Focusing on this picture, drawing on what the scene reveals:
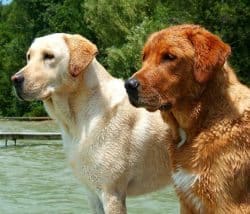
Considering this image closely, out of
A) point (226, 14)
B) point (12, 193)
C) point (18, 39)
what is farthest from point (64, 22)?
point (12, 193)

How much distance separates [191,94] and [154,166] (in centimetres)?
167

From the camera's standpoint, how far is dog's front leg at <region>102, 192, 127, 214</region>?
6.01 meters

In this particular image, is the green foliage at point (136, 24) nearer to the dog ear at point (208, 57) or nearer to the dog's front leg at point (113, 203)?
the dog's front leg at point (113, 203)

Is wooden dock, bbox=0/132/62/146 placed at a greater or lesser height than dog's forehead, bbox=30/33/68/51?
lesser

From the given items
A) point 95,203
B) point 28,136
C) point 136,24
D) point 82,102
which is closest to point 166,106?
point 82,102

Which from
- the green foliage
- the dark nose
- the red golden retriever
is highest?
the red golden retriever

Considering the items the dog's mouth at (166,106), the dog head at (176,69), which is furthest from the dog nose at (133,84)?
the dog's mouth at (166,106)

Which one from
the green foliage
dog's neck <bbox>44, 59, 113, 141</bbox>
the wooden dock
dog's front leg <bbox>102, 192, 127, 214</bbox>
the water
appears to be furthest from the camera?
the green foliage

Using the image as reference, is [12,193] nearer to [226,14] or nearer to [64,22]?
[226,14]

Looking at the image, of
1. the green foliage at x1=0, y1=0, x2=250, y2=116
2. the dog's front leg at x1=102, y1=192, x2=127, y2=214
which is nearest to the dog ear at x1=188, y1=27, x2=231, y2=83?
the dog's front leg at x1=102, y1=192, x2=127, y2=214

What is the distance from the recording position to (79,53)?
6145 mm

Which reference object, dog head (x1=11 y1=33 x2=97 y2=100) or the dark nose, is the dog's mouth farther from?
the dark nose

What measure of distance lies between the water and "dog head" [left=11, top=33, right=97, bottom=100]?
2314mm

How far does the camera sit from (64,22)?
61594 mm
